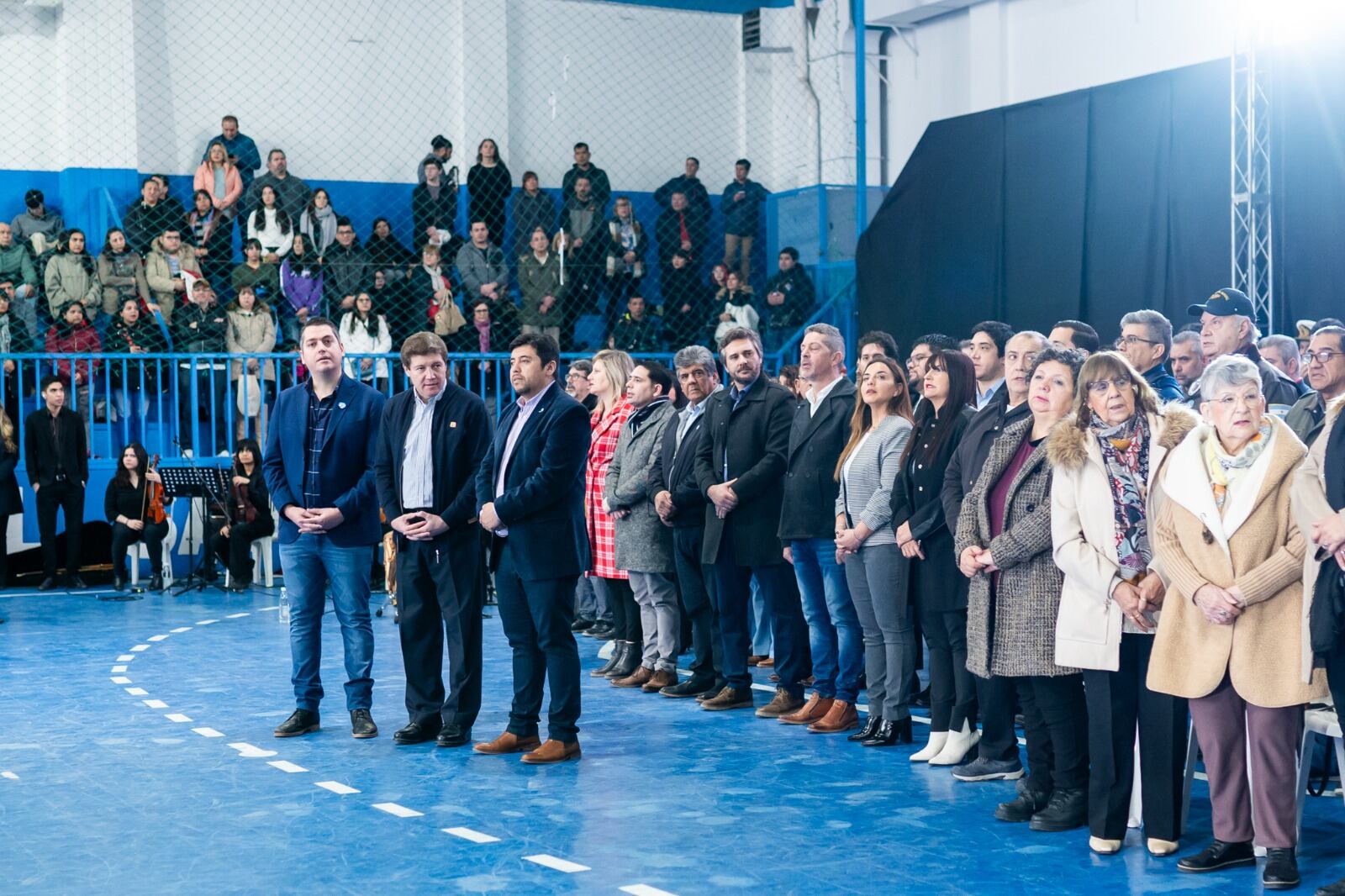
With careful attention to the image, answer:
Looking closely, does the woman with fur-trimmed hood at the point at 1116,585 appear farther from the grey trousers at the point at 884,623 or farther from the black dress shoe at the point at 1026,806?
the grey trousers at the point at 884,623

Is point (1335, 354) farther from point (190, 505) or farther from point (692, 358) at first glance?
point (190, 505)

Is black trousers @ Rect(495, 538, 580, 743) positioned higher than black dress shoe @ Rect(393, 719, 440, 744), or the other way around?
black trousers @ Rect(495, 538, 580, 743)

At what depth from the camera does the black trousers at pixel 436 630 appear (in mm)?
6445

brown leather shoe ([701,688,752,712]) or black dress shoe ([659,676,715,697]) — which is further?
black dress shoe ([659,676,715,697])

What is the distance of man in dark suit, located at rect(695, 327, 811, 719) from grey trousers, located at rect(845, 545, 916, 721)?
0.62 meters

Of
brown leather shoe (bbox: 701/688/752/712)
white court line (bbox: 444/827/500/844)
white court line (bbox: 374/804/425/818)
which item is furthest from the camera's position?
brown leather shoe (bbox: 701/688/752/712)

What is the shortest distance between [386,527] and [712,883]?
9.31 ft

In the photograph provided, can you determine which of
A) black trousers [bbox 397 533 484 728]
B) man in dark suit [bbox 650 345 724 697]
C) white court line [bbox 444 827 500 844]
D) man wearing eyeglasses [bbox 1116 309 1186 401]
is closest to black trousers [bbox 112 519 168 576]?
man in dark suit [bbox 650 345 724 697]

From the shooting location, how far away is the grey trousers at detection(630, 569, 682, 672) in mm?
7777

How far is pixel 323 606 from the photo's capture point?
262 inches

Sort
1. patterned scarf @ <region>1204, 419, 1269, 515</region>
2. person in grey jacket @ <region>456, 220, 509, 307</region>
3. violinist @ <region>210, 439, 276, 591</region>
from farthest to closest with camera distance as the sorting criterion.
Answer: person in grey jacket @ <region>456, 220, 509, 307</region> → violinist @ <region>210, 439, 276, 591</region> → patterned scarf @ <region>1204, 419, 1269, 515</region>

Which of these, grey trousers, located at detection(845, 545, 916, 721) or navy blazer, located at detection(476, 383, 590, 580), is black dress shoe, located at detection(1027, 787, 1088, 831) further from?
navy blazer, located at detection(476, 383, 590, 580)

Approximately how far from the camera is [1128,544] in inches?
188

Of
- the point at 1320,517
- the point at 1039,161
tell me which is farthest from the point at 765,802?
the point at 1039,161
